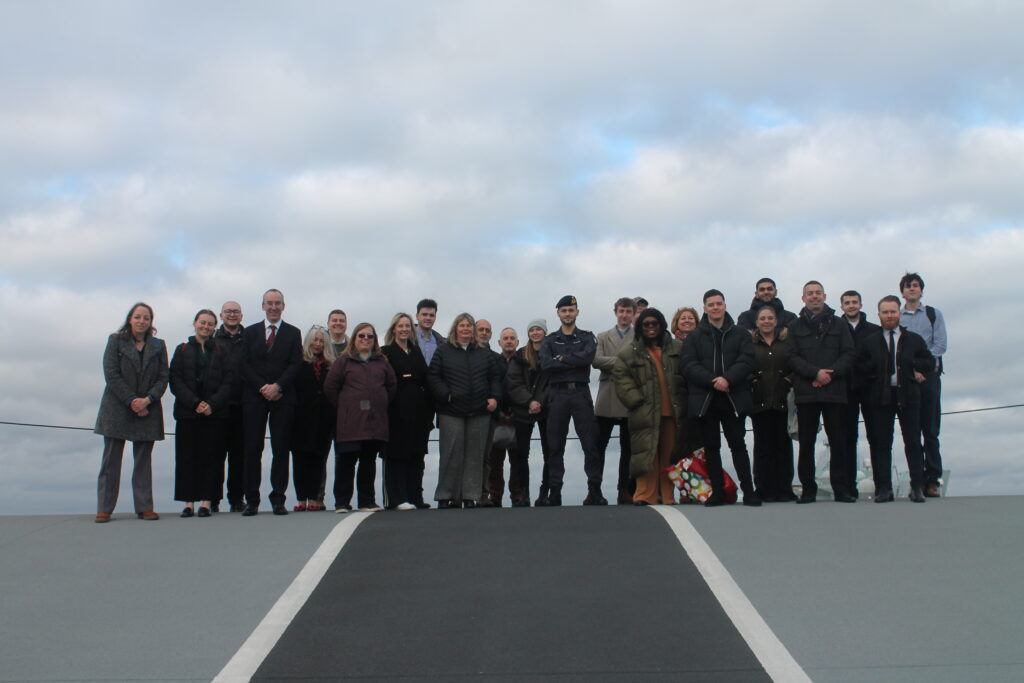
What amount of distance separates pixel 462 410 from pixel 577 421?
1.26m

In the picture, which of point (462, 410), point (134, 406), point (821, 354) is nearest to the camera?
point (134, 406)

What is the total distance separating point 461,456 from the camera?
11484mm

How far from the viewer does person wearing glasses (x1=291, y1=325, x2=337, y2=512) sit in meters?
11.3

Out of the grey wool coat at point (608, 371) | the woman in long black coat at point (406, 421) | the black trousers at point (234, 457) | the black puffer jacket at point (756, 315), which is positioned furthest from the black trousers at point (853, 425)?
the black trousers at point (234, 457)

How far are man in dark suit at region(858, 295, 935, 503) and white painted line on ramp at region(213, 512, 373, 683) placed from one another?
17.7 feet

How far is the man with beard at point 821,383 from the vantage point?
10555 mm

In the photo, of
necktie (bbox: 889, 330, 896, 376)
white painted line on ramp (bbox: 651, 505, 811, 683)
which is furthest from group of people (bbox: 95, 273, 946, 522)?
white painted line on ramp (bbox: 651, 505, 811, 683)

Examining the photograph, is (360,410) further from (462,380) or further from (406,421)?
(462,380)

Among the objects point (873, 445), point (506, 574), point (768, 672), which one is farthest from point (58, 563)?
point (873, 445)

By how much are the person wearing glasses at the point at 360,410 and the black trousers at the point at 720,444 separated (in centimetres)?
324

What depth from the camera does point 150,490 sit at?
35.0 ft

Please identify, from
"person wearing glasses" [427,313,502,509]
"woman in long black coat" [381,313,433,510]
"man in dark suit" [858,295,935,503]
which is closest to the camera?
"man in dark suit" [858,295,935,503]

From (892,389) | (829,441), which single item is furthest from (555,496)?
(892,389)

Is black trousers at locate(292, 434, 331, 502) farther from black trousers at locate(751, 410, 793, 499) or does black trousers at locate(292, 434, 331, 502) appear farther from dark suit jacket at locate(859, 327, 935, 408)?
dark suit jacket at locate(859, 327, 935, 408)
